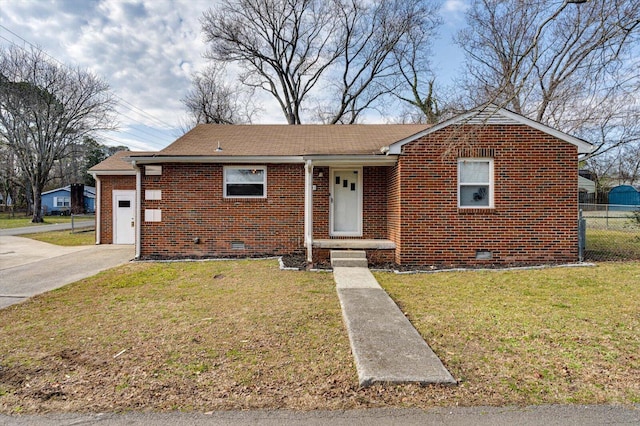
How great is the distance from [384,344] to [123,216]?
13.1 m

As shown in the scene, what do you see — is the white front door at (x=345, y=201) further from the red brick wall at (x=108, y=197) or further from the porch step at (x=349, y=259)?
the red brick wall at (x=108, y=197)

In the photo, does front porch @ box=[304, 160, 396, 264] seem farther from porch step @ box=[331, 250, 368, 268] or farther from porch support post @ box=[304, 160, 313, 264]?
porch step @ box=[331, 250, 368, 268]

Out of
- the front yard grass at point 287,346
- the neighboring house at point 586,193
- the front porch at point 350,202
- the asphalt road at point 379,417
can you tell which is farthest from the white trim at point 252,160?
the neighboring house at point 586,193

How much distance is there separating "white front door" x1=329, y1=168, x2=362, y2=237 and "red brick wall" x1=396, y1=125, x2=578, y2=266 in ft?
6.12

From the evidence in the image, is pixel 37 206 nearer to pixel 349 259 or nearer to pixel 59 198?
pixel 59 198

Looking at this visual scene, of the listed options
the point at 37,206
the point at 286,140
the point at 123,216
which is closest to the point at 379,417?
the point at 286,140

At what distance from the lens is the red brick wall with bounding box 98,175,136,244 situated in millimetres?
13648

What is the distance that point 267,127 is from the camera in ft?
44.0

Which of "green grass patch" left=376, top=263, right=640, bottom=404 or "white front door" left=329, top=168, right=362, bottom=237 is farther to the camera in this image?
"white front door" left=329, top=168, right=362, bottom=237

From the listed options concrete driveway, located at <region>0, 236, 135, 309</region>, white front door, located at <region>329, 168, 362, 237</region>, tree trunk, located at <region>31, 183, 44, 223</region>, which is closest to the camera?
concrete driveway, located at <region>0, 236, 135, 309</region>

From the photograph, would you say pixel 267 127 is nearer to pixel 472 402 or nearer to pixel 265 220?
pixel 265 220

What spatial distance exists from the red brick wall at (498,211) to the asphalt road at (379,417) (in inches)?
235

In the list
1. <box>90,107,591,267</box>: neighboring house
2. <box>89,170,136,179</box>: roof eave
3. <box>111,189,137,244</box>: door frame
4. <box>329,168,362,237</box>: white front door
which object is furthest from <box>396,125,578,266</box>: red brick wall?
<box>89,170,136,179</box>: roof eave

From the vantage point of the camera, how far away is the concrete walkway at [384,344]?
3107 mm
